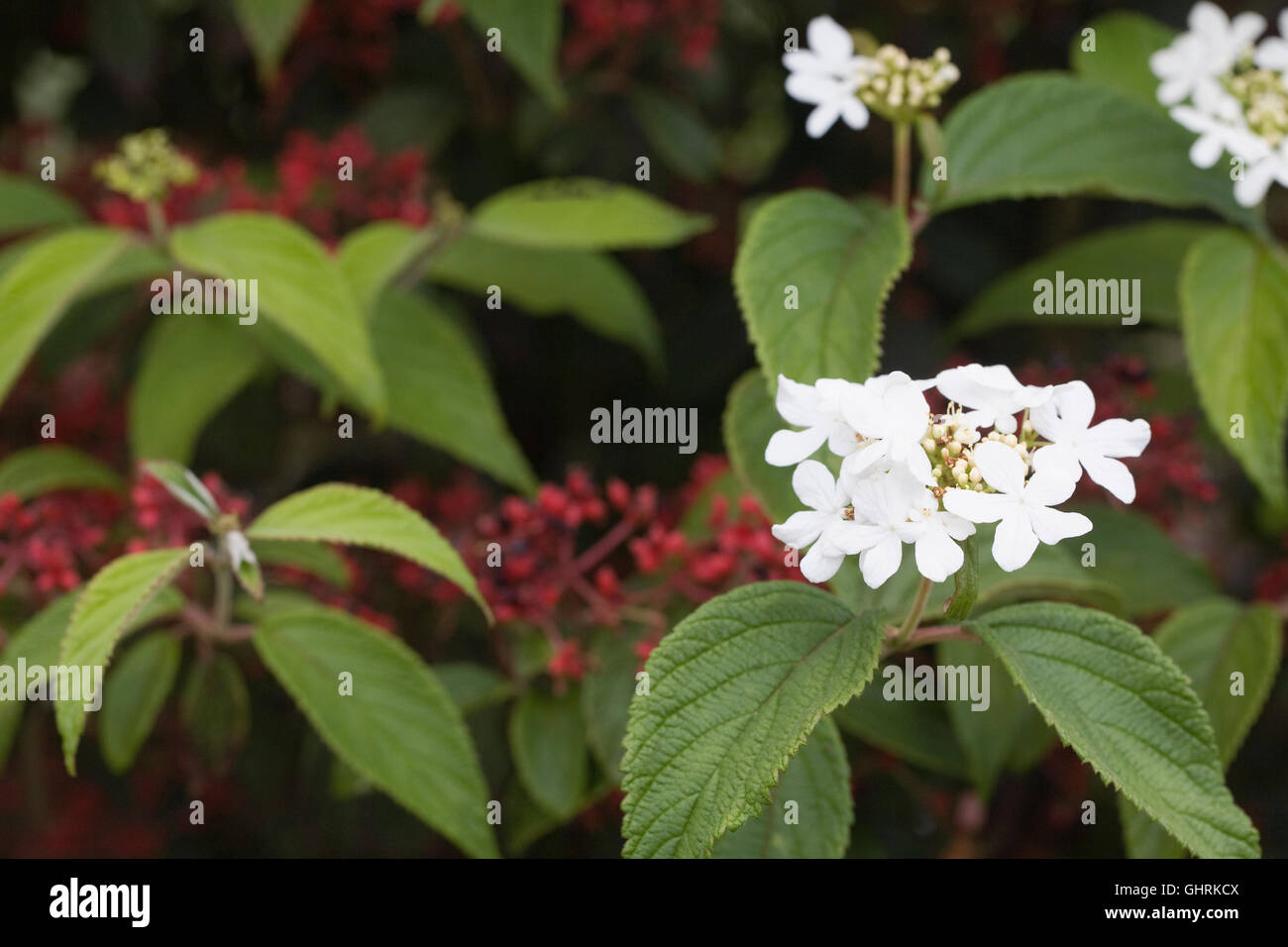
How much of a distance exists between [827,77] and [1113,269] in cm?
62

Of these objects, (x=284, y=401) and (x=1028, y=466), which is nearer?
(x=1028, y=466)

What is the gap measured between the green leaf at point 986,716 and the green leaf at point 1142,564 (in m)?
0.20

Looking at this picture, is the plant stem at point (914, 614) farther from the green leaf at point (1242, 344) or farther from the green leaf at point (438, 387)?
the green leaf at point (438, 387)

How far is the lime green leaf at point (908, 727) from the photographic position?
1384 millimetres

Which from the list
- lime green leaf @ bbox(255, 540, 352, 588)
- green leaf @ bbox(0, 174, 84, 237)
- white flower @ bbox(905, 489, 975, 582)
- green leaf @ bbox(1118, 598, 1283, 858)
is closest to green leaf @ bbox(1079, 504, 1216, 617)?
green leaf @ bbox(1118, 598, 1283, 858)

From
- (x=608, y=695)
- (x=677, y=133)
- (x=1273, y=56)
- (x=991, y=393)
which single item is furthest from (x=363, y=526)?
(x=1273, y=56)

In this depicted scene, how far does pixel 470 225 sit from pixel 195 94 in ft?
2.80

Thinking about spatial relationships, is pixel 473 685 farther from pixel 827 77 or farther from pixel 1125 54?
pixel 1125 54

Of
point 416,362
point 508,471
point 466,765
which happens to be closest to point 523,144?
Answer: point 416,362

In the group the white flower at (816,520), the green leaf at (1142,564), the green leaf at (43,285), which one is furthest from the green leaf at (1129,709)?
the green leaf at (43,285)

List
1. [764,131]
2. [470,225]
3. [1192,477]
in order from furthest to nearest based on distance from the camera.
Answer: [764,131]
[470,225]
[1192,477]

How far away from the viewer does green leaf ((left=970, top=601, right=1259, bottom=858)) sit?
0.96 meters

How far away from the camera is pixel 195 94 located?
87.1 inches

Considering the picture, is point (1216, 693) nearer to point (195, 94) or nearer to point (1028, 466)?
point (1028, 466)
